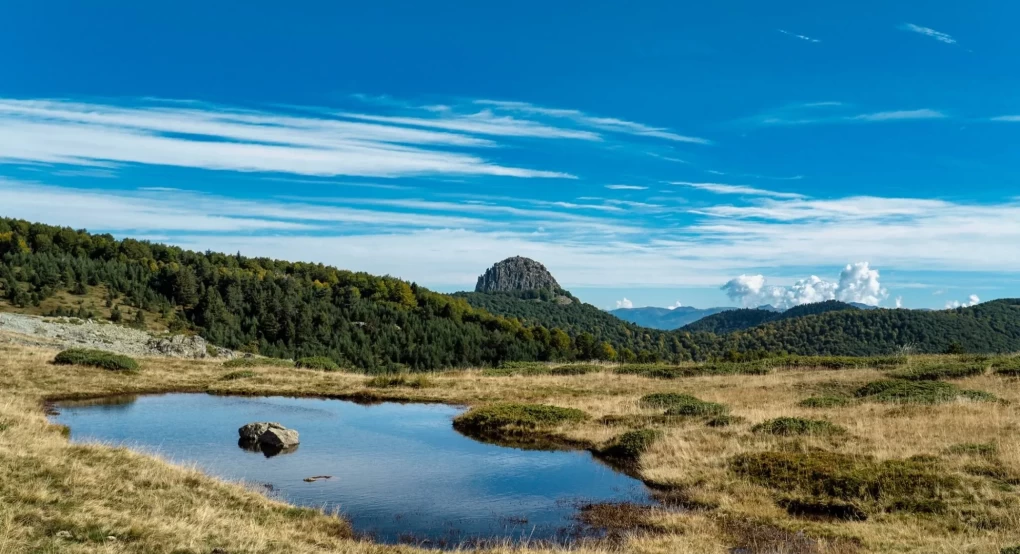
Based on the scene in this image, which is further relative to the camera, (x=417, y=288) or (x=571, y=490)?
(x=417, y=288)

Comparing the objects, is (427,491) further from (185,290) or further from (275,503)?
(185,290)

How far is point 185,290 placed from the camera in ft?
395

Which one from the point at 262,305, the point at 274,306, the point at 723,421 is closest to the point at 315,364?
the point at 723,421

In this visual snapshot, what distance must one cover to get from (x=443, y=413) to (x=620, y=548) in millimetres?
21760

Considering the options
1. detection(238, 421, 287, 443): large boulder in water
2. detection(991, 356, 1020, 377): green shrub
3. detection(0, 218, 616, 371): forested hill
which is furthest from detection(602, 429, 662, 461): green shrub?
detection(0, 218, 616, 371): forested hill

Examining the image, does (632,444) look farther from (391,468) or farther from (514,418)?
(391,468)

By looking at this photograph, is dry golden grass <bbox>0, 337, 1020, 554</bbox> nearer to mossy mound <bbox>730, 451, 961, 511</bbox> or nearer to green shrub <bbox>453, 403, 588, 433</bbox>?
mossy mound <bbox>730, 451, 961, 511</bbox>

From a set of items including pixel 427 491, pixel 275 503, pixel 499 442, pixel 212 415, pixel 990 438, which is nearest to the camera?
pixel 275 503

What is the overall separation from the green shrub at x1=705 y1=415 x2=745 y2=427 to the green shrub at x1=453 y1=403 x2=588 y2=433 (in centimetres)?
610

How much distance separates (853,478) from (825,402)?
15.9 m

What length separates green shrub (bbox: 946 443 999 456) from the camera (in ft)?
63.2

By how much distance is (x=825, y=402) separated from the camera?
32.3m

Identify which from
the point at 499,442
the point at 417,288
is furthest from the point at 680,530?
the point at 417,288

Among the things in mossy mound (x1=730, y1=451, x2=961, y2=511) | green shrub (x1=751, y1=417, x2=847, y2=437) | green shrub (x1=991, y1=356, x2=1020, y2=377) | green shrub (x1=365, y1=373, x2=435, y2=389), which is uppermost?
green shrub (x1=991, y1=356, x2=1020, y2=377)
